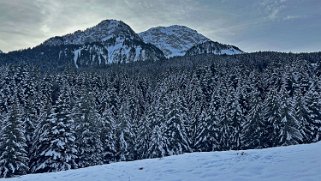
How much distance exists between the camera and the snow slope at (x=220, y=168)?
1599 cm

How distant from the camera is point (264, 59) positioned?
191 meters

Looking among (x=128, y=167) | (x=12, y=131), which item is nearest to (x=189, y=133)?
(x=12, y=131)

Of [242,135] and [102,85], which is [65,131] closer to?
[242,135]

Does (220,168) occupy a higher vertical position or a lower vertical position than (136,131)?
higher

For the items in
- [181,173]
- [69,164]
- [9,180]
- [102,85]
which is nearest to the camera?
[181,173]

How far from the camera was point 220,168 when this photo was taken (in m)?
17.8

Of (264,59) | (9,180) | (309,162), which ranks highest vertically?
(264,59)

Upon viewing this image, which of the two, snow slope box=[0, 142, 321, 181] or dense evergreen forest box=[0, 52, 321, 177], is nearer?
snow slope box=[0, 142, 321, 181]

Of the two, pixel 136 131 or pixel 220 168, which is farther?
pixel 136 131

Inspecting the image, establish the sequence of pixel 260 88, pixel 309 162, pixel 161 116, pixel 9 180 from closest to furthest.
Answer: pixel 309 162, pixel 9 180, pixel 161 116, pixel 260 88

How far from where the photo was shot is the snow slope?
16.0 m

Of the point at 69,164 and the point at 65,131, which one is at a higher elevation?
the point at 65,131

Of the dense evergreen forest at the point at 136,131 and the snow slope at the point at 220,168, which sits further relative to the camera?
the dense evergreen forest at the point at 136,131

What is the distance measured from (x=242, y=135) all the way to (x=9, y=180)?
38.2 meters
